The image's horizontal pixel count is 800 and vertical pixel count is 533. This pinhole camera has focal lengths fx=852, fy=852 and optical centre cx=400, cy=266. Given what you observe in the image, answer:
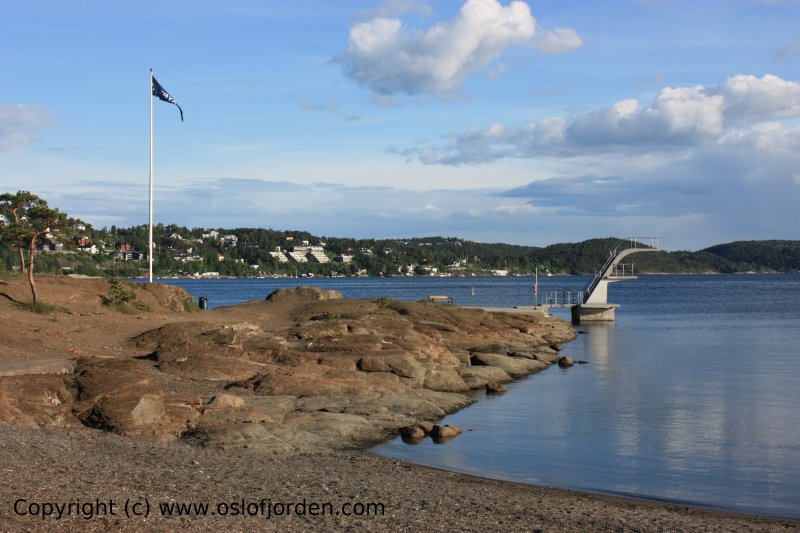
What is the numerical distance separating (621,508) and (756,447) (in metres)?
7.97

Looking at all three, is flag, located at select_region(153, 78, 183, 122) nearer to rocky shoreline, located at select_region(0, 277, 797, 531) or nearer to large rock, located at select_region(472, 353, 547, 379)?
rocky shoreline, located at select_region(0, 277, 797, 531)

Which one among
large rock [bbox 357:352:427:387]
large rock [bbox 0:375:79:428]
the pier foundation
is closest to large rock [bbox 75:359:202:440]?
large rock [bbox 0:375:79:428]

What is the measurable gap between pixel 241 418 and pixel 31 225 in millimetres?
20517

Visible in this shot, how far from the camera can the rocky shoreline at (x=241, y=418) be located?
40.8ft

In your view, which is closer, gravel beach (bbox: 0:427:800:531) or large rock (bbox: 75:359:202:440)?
gravel beach (bbox: 0:427:800:531)

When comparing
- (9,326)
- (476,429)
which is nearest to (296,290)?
(9,326)

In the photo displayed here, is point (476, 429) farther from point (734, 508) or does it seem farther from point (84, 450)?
point (84, 450)

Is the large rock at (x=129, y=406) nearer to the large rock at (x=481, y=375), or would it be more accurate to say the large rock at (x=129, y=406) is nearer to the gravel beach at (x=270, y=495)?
the gravel beach at (x=270, y=495)

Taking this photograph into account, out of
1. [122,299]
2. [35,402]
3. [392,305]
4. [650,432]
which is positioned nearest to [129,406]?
[35,402]

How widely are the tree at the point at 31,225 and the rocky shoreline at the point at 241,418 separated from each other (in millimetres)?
1951

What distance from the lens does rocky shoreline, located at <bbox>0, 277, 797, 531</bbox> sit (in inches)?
489

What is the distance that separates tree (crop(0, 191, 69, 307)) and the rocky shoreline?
6.40ft

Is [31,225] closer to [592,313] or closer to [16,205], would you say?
[16,205]

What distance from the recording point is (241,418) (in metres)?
18.9
